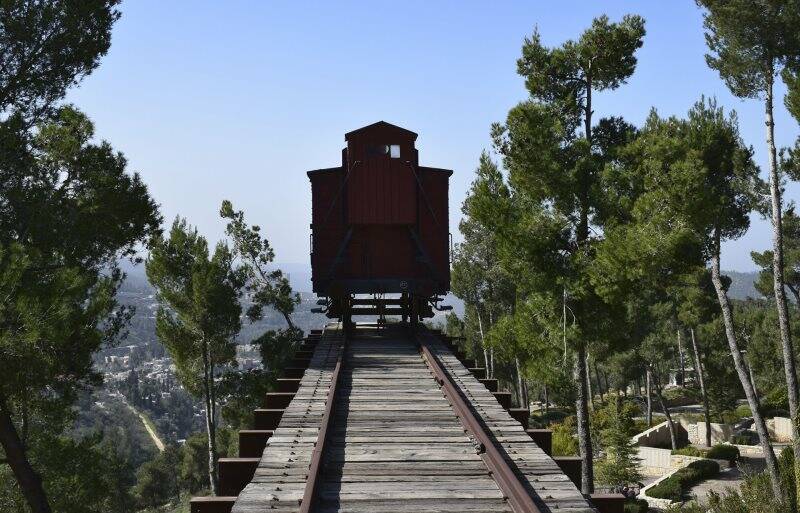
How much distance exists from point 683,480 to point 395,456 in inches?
1023

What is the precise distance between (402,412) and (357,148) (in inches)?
384

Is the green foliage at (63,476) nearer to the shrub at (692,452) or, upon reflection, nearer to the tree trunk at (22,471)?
the tree trunk at (22,471)

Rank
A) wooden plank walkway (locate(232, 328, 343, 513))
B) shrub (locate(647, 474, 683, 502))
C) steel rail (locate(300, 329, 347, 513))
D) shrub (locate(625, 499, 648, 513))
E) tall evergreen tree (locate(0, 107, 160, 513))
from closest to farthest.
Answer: steel rail (locate(300, 329, 347, 513)) → wooden plank walkway (locate(232, 328, 343, 513)) → tall evergreen tree (locate(0, 107, 160, 513)) → shrub (locate(625, 499, 648, 513)) → shrub (locate(647, 474, 683, 502))

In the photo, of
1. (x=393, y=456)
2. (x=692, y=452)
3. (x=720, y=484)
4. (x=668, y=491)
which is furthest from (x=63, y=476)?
(x=692, y=452)

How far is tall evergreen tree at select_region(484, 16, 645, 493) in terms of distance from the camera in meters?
15.7

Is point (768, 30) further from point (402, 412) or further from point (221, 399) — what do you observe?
point (221, 399)

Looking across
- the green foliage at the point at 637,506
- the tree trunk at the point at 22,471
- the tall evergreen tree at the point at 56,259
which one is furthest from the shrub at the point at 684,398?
the tree trunk at the point at 22,471

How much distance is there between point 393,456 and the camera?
636 cm

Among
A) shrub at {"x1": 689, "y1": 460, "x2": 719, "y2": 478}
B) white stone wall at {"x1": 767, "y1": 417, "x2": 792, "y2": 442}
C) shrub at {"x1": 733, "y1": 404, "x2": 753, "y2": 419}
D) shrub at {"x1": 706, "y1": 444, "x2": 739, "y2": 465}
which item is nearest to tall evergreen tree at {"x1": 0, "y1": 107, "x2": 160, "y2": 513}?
shrub at {"x1": 689, "y1": 460, "x2": 719, "y2": 478}

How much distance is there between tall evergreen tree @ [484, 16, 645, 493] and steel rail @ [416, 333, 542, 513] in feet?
22.9

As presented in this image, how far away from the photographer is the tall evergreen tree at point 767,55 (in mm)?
16359

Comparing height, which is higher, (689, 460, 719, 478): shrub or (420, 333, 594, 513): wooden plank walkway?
(420, 333, 594, 513): wooden plank walkway

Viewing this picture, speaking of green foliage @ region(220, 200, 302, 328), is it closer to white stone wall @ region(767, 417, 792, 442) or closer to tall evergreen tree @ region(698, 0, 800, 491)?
tall evergreen tree @ region(698, 0, 800, 491)

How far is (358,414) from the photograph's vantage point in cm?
805
